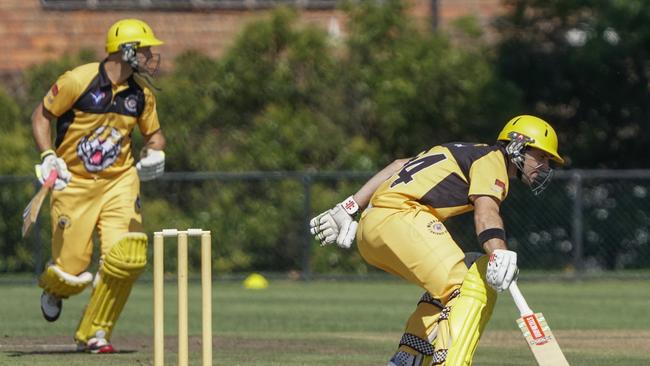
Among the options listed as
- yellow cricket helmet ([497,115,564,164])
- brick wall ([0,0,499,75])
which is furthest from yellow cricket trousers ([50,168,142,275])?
brick wall ([0,0,499,75])

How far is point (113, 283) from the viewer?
39.1 feet

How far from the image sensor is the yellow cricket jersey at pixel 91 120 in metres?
12.0

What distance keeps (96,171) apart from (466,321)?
14.5ft

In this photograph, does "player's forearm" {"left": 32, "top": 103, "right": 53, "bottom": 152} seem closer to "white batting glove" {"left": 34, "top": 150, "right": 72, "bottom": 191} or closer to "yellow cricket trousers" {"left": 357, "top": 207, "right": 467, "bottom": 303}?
"white batting glove" {"left": 34, "top": 150, "right": 72, "bottom": 191}

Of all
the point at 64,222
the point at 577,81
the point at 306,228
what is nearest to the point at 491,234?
the point at 64,222

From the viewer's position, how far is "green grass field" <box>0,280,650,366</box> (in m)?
12.0

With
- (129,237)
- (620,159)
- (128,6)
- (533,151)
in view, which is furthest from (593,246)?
(533,151)

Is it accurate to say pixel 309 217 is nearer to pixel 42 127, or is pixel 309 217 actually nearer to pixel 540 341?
pixel 42 127

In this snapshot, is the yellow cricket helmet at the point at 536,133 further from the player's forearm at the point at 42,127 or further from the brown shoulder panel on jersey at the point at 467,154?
the player's forearm at the point at 42,127

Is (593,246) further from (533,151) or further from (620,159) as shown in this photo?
(533,151)

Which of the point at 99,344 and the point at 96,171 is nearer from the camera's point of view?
the point at 99,344

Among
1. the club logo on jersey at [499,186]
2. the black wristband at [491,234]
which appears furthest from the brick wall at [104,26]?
the black wristband at [491,234]

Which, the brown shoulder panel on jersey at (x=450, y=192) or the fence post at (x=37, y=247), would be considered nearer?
the brown shoulder panel on jersey at (x=450, y=192)

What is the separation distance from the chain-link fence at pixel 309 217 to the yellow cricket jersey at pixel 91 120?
400 inches
